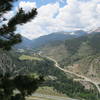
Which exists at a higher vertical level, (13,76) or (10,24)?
(10,24)

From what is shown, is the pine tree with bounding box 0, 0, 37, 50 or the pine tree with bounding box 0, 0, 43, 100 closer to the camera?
the pine tree with bounding box 0, 0, 43, 100

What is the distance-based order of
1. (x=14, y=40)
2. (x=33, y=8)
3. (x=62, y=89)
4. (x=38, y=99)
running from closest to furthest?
(x=33, y=8), (x=14, y=40), (x=38, y=99), (x=62, y=89)

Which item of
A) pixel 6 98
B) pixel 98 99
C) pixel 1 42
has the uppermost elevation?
pixel 1 42

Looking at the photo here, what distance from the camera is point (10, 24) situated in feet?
74.0

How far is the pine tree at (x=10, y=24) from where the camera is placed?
2177cm

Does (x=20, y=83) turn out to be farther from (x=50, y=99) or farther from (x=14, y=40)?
(x=50, y=99)

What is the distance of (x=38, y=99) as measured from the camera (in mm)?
133000

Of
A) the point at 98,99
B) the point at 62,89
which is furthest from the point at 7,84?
the point at 62,89

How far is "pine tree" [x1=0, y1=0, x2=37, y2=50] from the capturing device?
71.4 feet

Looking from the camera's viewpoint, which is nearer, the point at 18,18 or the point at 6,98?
the point at 6,98

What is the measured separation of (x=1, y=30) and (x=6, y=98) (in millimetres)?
5729

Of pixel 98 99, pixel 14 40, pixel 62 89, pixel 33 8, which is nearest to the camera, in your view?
pixel 33 8

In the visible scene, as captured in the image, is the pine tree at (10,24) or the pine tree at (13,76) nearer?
the pine tree at (13,76)

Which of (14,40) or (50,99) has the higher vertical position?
(14,40)
